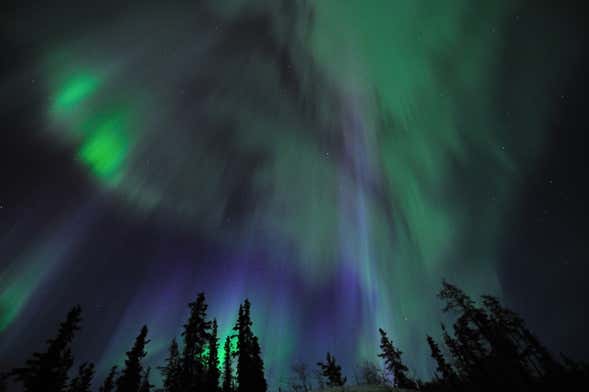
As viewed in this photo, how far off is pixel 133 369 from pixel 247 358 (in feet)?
48.7

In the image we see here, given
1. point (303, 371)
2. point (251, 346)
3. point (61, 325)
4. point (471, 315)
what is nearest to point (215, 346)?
point (251, 346)

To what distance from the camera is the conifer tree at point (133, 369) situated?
116 feet

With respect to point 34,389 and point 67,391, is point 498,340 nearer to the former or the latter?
point 34,389

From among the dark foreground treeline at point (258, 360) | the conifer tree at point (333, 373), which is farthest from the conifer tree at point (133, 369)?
the conifer tree at point (333, 373)

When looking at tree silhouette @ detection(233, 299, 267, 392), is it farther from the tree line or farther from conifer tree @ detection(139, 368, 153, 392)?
conifer tree @ detection(139, 368, 153, 392)

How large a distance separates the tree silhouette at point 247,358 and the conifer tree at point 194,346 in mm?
5579

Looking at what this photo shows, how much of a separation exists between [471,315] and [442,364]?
51.5 feet

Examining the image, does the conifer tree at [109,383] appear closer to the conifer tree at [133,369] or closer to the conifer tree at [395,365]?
the conifer tree at [133,369]

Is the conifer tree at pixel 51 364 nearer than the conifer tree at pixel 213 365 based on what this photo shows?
Yes

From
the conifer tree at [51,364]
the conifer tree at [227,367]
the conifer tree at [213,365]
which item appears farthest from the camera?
the conifer tree at [227,367]

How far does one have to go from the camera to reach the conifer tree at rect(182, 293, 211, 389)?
3553 centimetres

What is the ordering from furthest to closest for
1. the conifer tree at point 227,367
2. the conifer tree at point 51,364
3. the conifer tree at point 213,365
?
the conifer tree at point 227,367 < the conifer tree at point 213,365 < the conifer tree at point 51,364

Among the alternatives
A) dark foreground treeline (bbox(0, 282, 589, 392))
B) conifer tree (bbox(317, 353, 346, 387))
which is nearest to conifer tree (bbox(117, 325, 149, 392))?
dark foreground treeline (bbox(0, 282, 589, 392))

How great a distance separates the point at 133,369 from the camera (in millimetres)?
36969
